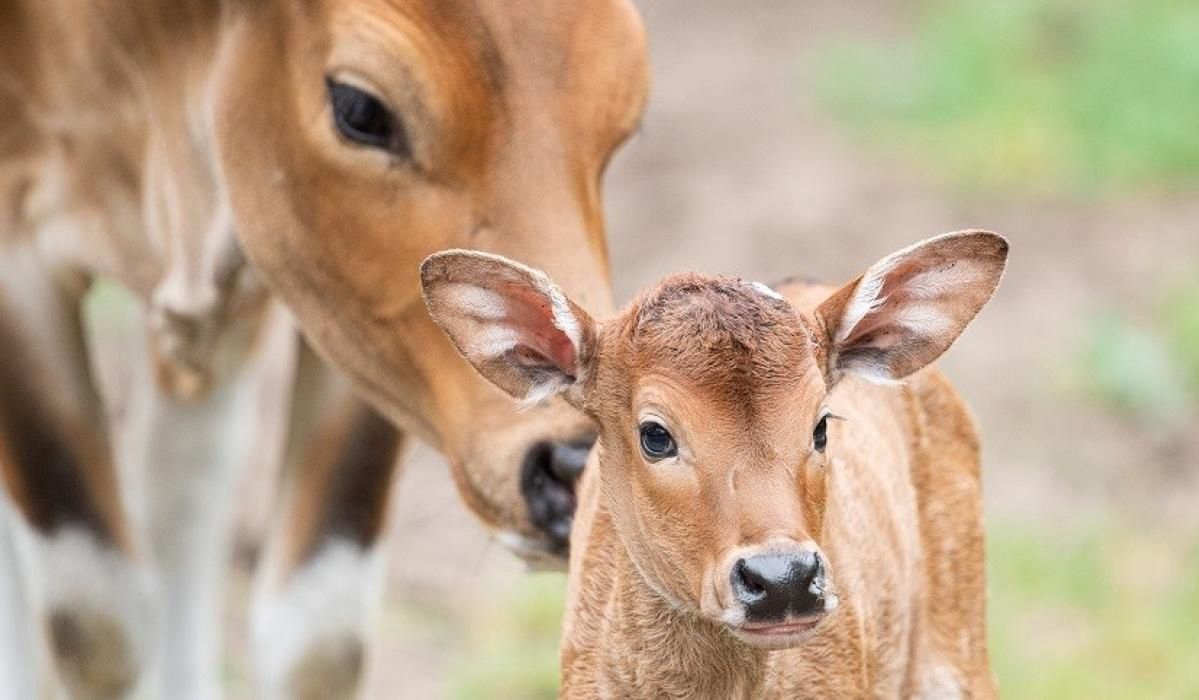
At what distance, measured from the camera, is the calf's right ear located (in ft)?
13.4

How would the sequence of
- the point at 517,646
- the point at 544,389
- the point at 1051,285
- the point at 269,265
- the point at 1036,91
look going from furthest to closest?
1. the point at 1036,91
2. the point at 1051,285
3. the point at 517,646
4. the point at 269,265
5. the point at 544,389

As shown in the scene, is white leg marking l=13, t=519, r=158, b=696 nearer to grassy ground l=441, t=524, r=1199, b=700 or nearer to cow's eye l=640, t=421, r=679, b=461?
grassy ground l=441, t=524, r=1199, b=700

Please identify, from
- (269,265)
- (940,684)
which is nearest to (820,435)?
(940,684)

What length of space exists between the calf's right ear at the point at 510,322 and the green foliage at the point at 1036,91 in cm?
614

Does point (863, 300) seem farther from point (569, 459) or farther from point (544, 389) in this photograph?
point (569, 459)

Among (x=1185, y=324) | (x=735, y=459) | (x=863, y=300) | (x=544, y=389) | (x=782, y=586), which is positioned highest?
(x=1185, y=324)

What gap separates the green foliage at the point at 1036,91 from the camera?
10297 millimetres

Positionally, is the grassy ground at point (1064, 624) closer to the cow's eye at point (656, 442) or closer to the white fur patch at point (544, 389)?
the white fur patch at point (544, 389)

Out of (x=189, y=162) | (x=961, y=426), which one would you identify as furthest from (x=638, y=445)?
(x=189, y=162)

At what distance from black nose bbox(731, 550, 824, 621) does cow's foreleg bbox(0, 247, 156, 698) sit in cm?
282

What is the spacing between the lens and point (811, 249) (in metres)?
9.52

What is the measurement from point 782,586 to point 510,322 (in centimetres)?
74

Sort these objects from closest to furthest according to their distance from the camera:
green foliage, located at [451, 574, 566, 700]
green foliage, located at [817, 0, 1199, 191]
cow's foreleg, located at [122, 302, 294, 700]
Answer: cow's foreleg, located at [122, 302, 294, 700], green foliage, located at [451, 574, 566, 700], green foliage, located at [817, 0, 1199, 191]

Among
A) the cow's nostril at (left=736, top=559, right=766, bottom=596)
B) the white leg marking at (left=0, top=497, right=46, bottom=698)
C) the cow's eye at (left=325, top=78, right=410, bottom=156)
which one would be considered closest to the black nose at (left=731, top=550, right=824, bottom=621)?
the cow's nostril at (left=736, top=559, right=766, bottom=596)
